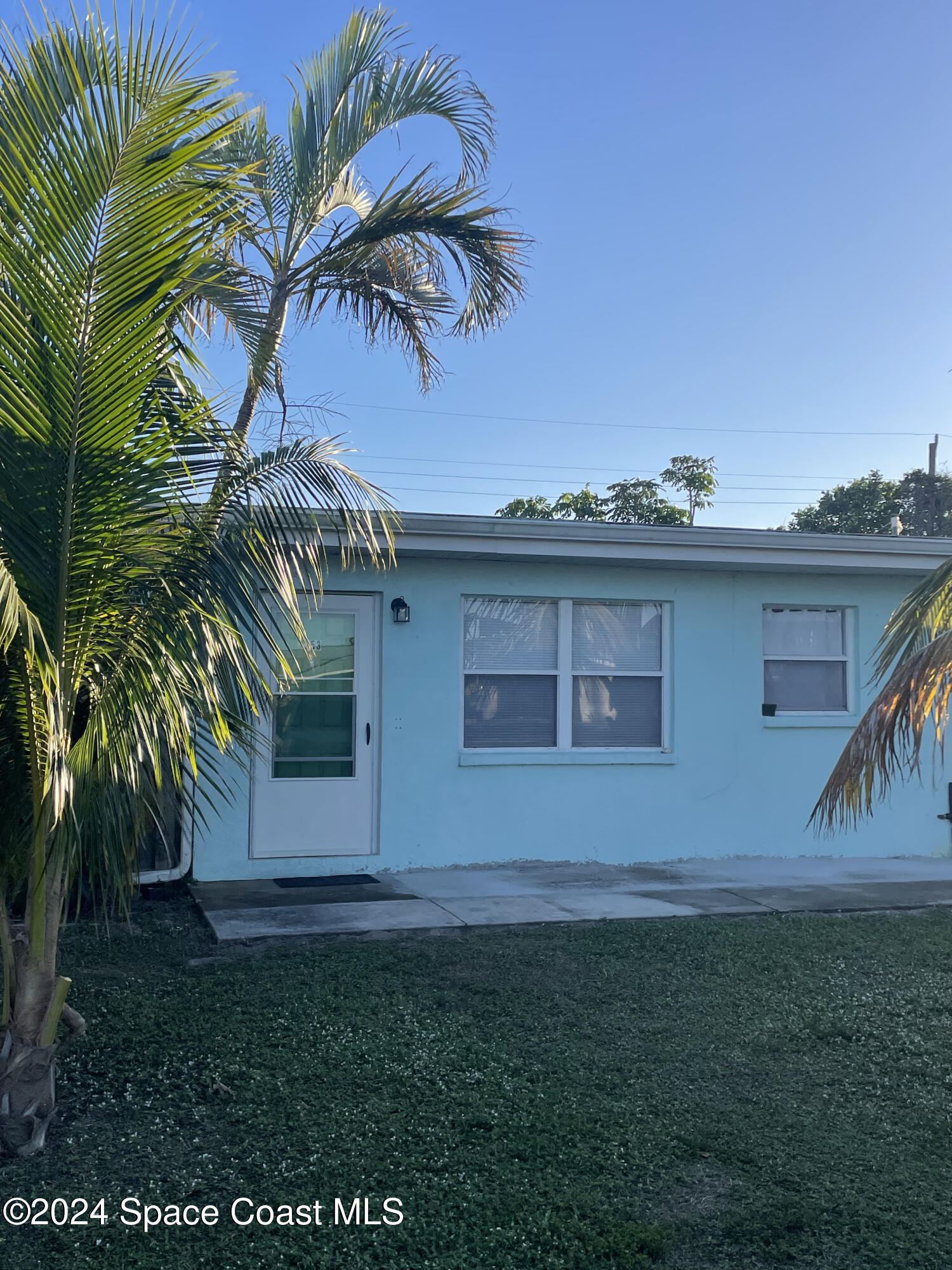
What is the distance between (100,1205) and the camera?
3402mm

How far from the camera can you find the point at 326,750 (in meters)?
8.95

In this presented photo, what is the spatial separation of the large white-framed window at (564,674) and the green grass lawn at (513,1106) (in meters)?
3.26

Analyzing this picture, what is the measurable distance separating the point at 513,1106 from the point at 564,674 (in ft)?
18.8

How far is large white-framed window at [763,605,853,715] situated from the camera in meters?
10.3

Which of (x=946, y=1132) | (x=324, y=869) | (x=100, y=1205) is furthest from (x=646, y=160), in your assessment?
(x=100, y=1205)

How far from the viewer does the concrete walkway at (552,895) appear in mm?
6984

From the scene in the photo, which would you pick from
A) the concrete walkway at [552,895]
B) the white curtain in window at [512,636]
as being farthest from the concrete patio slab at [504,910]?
the white curtain in window at [512,636]

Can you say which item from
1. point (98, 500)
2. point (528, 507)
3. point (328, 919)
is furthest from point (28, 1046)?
point (528, 507)

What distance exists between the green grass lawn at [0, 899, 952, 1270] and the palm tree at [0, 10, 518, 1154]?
2.17 ft

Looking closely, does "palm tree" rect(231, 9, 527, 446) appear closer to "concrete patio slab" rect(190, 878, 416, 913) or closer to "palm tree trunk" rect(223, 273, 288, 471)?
"palm tree trunk" rect(223, 273, 288, 471)

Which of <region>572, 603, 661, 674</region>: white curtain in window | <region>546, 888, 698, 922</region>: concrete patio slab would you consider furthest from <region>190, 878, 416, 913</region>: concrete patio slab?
<region>572, 603, 661, 674</region>: white curtain in window

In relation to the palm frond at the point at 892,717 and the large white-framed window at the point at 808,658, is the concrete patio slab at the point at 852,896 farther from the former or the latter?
the palm frond at the point at 892,717

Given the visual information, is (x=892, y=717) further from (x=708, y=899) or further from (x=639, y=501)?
(x=639, y=501)

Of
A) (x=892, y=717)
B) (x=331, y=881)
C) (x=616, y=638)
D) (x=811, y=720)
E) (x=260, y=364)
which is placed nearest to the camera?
(x=892, y=717)
